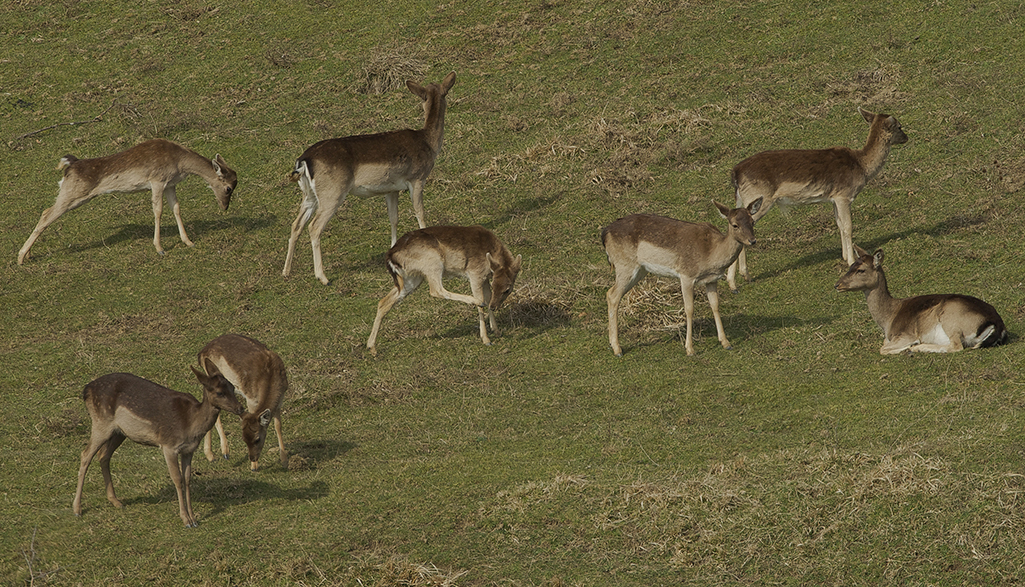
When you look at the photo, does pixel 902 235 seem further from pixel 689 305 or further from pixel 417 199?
pixel 417 199

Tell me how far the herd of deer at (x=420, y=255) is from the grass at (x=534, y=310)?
1.56 feet

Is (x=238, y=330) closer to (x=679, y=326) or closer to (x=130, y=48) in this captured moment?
(x=679, y=326)

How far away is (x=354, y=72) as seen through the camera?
2417cm

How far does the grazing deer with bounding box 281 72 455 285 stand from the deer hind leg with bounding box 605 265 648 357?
5011mm

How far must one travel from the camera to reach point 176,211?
18953 mm

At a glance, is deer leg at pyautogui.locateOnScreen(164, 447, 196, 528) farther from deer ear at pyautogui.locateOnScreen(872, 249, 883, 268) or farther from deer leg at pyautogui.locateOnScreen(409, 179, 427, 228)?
deer leg at pyautogui.locateOnScreen(409, 179, 427, 228)

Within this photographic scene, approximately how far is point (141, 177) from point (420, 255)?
282 inches

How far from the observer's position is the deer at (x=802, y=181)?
1527 cm

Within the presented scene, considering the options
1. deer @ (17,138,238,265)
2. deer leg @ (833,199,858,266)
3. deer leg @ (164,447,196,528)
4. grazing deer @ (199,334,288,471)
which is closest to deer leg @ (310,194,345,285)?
deer @ (17,138,238,265)

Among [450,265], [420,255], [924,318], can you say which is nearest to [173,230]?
[420,255]

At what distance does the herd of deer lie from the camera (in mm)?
9484

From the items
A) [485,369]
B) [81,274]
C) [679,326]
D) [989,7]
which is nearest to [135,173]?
[81,274]

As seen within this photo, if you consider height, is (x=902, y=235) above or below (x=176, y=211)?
below

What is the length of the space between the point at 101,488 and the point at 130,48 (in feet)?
61.7
